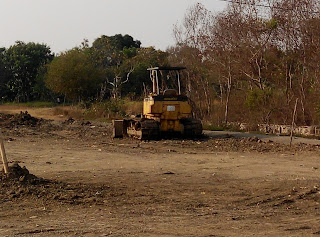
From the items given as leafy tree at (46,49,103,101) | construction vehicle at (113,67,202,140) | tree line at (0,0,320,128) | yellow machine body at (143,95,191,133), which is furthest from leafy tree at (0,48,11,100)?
yellow machine body at (143,95,191,133)

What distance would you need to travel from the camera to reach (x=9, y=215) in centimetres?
956

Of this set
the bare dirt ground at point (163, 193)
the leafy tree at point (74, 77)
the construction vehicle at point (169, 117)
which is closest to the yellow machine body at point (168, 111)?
the construction vehicle at point (169, 117)

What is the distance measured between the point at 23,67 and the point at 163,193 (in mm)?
63534

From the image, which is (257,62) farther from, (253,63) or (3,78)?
(3,78)

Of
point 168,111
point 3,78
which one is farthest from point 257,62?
point 3,78

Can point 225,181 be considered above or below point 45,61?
below

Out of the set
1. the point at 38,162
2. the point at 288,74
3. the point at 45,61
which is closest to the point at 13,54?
the point at 45,61

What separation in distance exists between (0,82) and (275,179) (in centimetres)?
6190

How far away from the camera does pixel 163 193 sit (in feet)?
37.0

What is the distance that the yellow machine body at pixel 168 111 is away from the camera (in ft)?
83.7

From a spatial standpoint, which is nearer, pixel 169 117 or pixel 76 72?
pixel 169 117

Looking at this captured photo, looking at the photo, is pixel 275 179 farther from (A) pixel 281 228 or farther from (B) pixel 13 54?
(B) pixel 13 54

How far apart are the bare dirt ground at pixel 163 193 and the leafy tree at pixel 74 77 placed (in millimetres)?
36466

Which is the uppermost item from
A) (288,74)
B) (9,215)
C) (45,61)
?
(45,61)
